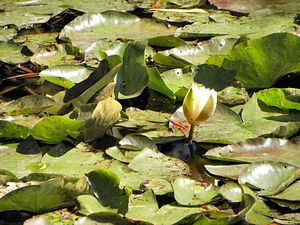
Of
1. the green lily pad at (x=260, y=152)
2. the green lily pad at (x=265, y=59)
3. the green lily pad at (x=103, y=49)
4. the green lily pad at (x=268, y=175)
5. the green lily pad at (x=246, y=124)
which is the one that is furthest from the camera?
the green lily pad at (x=103, y=49)

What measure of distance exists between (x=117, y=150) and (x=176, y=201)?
0.89 feet

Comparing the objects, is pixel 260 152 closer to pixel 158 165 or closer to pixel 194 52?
pixel 158 165

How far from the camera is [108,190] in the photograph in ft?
5.08

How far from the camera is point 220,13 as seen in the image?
2834 mm

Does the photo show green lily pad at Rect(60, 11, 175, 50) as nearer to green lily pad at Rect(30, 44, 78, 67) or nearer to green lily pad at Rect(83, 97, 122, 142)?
green lily pad at Rect(30, 44, 78, 67)

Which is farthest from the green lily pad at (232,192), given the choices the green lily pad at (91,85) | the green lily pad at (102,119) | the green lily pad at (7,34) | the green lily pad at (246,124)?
the green lily pad at (7,34)

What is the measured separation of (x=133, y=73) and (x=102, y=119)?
0.33 m

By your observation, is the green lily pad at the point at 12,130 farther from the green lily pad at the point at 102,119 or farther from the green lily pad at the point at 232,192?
the green lily pad at the point at 232,192

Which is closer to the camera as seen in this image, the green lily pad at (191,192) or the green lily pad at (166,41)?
the green lily pad at (191,192)

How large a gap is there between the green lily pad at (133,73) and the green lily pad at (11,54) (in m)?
0.52

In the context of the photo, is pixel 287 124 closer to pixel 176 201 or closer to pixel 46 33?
pixel 176 201

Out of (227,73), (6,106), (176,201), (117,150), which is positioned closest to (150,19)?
(227,73)

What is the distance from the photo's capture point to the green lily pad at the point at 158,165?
1.67 meters

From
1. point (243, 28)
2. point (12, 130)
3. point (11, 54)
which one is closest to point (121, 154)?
point (12, 130)
